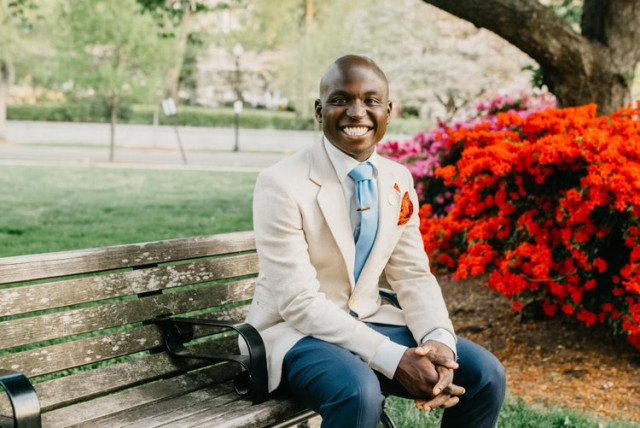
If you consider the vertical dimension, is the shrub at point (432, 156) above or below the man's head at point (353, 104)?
below

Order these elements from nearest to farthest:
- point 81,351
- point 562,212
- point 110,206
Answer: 1. point 81,351
2. point 562,212
3. point 110,206

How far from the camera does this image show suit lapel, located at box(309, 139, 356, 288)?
278cm

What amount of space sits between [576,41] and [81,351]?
4726mm

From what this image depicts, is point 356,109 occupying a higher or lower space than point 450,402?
higher

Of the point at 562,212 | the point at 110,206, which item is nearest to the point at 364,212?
the point at 562,212

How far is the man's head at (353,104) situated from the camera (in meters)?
2.80

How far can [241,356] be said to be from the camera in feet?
9.04

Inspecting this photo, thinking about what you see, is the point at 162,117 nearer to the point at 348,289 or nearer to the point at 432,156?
the point at 432,156

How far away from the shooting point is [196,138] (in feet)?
109

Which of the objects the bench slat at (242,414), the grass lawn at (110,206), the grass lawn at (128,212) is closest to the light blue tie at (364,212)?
the bench slat at (242,414)

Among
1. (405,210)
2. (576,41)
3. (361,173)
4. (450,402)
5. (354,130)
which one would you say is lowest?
(450,402)

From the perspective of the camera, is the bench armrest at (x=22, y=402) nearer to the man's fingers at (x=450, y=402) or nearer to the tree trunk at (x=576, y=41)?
the man's fingers at (x=450, y=402)

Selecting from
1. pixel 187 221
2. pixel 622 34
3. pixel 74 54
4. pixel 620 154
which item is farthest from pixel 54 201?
pixel 74 54

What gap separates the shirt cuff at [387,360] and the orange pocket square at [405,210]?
55 cm
